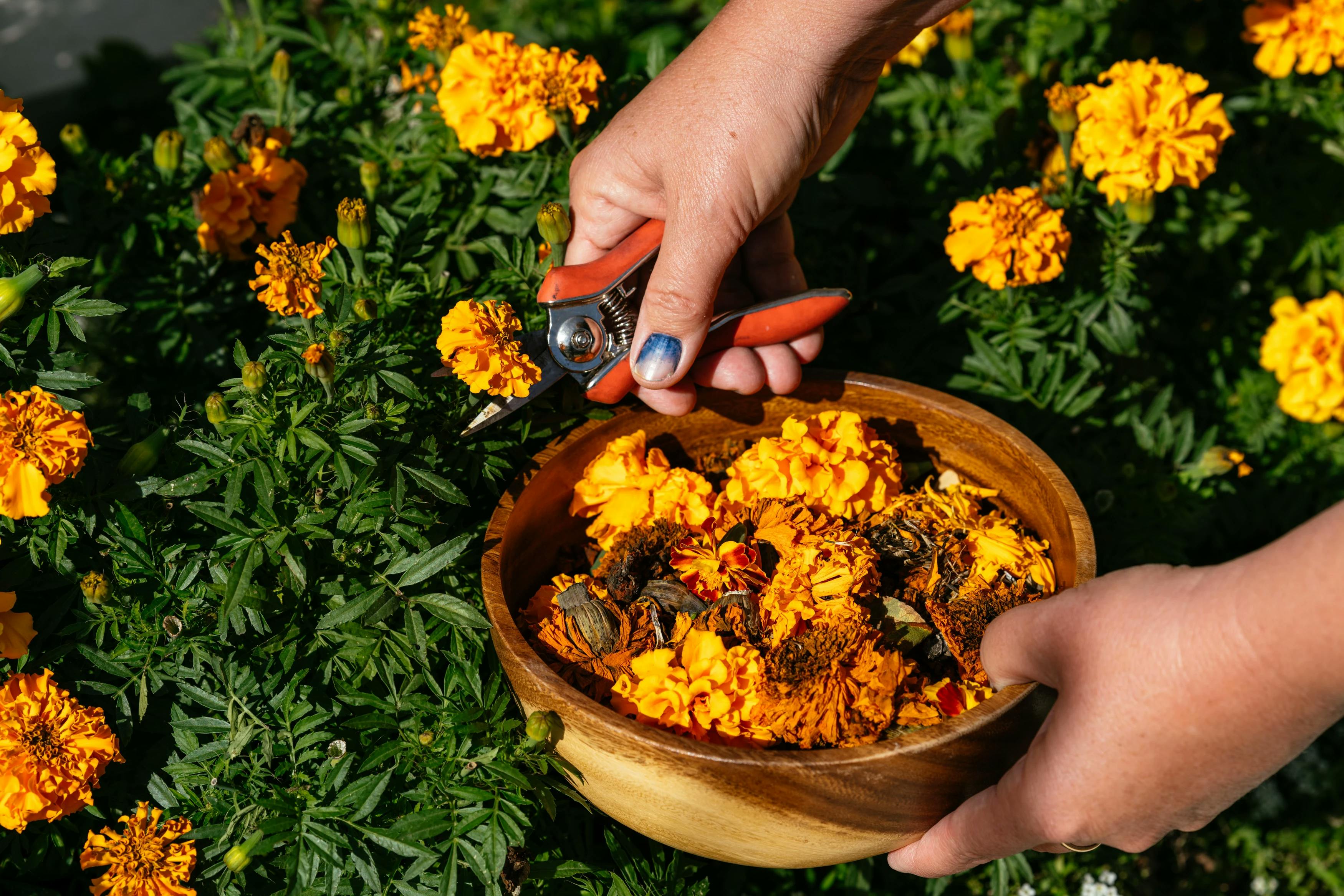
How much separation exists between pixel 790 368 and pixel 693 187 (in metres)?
0.34

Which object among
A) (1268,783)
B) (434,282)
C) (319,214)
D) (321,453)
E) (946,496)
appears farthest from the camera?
(1268,783)

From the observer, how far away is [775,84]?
4.99 feet

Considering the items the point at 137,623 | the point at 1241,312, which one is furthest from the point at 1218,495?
the point at 137,623

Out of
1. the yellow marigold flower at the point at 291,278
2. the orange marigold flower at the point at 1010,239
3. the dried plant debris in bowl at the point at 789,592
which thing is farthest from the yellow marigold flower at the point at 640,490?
the orange marigold flower at the point at 1010,239

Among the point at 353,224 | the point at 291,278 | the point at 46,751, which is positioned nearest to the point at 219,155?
the point at 353,224

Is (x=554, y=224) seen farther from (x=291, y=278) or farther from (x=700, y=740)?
(x=700, y=740)

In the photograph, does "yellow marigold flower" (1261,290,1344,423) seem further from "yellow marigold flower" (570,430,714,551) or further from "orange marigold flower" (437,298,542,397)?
"orange marigold flower" (437,298,542,397)

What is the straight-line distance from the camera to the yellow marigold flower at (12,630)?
51.4 inches

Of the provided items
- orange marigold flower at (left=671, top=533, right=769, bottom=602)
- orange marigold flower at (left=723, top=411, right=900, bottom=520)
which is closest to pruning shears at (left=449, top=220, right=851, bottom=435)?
orange marigold flower at (left=723, top=411, right=900, bottom=520)

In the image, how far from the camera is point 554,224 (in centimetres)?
158

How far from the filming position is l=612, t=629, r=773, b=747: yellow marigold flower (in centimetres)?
133

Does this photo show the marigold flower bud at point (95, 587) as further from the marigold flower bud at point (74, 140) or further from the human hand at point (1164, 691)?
the human hand at point (1164, 691)

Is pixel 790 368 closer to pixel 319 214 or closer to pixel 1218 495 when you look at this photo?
pixel 319 214

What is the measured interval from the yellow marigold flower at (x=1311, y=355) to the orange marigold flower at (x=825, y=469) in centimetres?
60
